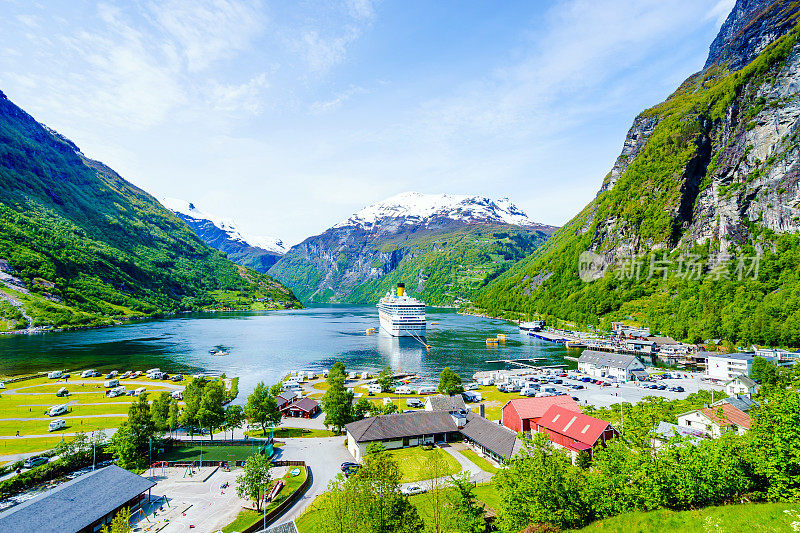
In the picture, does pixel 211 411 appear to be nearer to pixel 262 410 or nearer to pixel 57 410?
pixel 262 410

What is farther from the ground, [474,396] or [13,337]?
[13,337]

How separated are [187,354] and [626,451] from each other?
103615 millimetres

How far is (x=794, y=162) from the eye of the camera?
Answer: 118 metres

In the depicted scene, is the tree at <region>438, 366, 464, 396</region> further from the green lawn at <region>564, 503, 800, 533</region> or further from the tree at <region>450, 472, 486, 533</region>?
the green lawn at <region>564, 503, 800, 533</region>

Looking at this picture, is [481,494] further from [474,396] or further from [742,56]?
[742,56]

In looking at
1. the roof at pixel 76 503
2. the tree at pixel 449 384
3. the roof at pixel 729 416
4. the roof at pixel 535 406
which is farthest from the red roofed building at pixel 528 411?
the roof at pixel 76 503

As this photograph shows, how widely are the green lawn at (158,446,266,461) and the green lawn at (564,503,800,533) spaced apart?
33.9 meters

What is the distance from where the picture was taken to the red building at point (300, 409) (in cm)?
5481

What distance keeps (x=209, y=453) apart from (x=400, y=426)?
20.4 m

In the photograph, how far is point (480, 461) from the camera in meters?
38.2

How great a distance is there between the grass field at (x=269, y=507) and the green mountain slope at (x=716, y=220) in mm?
108823

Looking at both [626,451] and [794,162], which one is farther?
[794,162]

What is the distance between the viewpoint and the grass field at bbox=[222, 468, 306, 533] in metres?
26.8

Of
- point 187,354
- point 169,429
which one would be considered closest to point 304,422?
point 169,429
